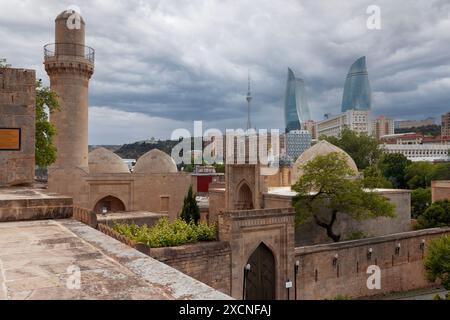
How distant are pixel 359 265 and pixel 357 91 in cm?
15052

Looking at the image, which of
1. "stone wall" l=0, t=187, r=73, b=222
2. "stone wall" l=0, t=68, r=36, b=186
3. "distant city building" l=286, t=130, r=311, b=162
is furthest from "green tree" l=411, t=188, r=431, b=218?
"distant city building" l=286, t=130, r=311, b=162

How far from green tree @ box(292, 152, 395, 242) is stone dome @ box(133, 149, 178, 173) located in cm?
1102

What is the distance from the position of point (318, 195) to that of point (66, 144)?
46.5 ft

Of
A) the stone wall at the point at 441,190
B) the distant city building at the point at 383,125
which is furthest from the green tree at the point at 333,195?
the distant city building at the point at 383,125

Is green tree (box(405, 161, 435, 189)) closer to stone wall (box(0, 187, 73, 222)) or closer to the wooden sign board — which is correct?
the wooden sign board

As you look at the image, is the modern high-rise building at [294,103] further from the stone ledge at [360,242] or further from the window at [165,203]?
the stone ledge at [360,242]

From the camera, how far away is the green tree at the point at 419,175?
1669 inches

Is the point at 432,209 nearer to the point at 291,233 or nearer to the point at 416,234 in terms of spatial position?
the point at 416,234

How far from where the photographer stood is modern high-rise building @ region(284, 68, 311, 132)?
186 meters

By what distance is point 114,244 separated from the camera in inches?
163

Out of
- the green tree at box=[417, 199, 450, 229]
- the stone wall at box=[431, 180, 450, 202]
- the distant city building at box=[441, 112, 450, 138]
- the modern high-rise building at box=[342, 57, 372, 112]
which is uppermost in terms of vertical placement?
the modern high-rise building at box=[342, 57, 372, 112]

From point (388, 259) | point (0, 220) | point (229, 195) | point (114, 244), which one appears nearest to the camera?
point (114, 244)

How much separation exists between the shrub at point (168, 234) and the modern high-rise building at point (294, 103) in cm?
17447
